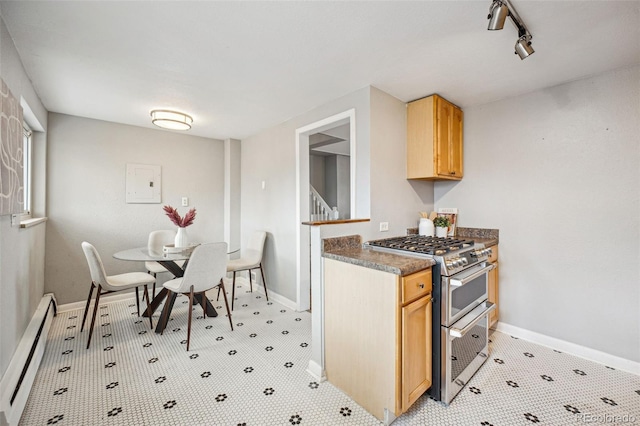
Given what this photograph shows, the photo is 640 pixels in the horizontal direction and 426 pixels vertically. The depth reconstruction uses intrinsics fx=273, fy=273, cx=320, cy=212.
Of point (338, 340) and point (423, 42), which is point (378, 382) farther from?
point (423, 42)

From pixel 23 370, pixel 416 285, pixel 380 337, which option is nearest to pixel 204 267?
pixel 23 370

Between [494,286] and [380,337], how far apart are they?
5.50ft

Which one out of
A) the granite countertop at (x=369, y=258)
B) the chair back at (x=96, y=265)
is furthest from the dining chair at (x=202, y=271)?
the granite countertop at (x=369, y=258)

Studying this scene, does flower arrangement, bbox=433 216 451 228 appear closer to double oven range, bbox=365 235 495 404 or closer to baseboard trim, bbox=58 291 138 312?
double oven range, bbox=365 235 495 404

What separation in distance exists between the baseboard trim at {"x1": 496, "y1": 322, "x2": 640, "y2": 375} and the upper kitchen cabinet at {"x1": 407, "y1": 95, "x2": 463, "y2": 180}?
1.56 meters

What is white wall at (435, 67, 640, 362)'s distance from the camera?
6.78 ft

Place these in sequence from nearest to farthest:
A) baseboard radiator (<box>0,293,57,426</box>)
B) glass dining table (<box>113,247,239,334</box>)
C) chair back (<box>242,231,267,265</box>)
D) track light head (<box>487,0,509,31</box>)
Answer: track light head (<box>487,0,509,31</box>), baseboard radiator (<box>0,293,57,426</box>), glass dining table (<box>113,247,239,334</box>), chair back (<box>242,231,267,265</box>)

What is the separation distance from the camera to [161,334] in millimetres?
2592

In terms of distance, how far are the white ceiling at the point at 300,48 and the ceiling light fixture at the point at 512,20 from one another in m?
0.05

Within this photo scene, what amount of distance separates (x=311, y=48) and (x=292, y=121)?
149 centimetres

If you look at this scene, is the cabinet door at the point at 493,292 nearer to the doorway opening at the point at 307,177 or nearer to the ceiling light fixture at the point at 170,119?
the doorway opening at the point at 307,177

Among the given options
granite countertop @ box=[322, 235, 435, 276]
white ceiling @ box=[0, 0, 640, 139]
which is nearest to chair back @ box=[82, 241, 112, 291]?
white ceiling @ box=[0, 0, 640, 139]

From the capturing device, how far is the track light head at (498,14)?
1297mm

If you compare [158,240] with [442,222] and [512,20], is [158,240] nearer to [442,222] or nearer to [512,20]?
[442,222]
